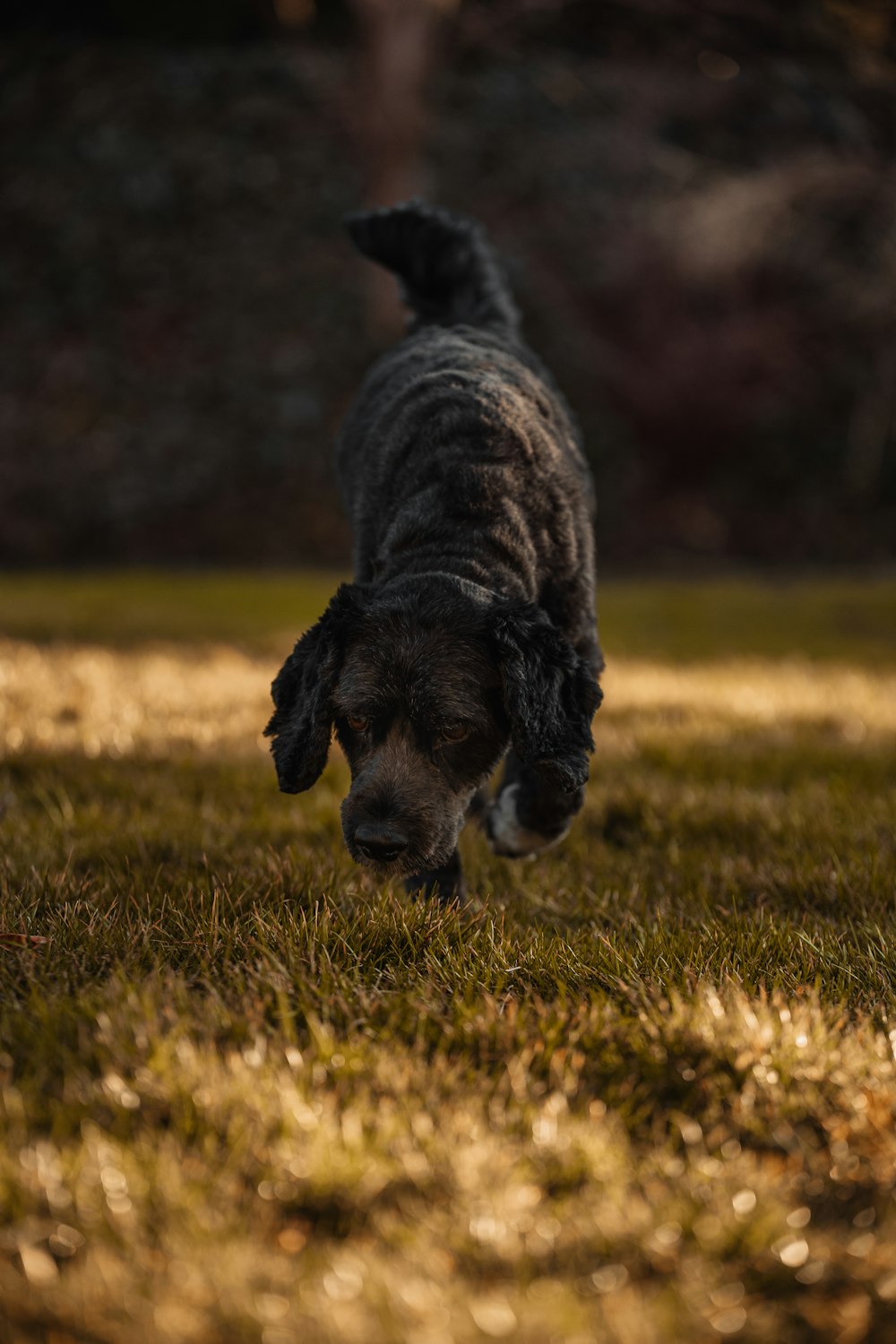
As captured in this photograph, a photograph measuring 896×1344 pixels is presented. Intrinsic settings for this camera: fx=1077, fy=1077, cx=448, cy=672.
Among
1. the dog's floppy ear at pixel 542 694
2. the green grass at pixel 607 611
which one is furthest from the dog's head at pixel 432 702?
the green grass at pixel 607 611

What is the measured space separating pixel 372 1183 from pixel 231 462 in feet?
58.0

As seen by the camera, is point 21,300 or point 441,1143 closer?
point 441,1143

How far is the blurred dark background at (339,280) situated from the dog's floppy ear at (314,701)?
13.6 m

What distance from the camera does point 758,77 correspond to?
41.9 ft

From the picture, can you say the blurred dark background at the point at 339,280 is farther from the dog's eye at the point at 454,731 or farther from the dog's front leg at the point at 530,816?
the dog's eye at the point at 454,731

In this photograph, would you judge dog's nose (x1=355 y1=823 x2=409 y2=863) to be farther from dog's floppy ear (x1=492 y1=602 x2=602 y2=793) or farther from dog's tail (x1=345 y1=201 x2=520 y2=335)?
dog's tail (x1=345 y1=201 x2=520 y2=335)

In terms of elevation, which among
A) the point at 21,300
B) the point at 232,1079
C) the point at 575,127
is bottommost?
the point at 21,300

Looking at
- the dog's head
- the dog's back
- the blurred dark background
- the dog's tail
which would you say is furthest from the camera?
the blurred dark background

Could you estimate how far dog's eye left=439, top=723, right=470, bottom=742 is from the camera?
2.85 metres

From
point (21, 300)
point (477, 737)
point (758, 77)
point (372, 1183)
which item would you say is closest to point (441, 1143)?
point (372, 1183)

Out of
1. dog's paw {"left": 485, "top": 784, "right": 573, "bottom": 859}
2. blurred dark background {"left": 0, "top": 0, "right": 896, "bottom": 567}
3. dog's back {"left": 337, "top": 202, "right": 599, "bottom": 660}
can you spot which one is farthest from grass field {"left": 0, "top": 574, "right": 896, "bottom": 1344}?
blurred dark background {"left": 0, "top": 0, "right": 896, "bottom": 567}

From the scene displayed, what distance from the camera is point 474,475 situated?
334 cm

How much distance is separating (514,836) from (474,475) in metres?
1.17

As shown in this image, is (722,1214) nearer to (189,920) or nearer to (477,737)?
Result: (189,920)
